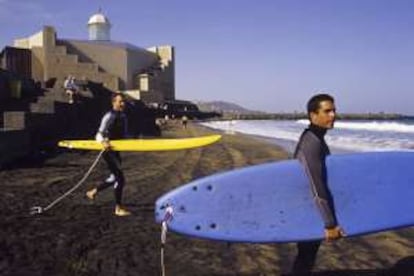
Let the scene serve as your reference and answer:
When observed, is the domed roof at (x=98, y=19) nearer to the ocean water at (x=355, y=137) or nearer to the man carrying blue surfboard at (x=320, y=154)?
the ocean water at (x=355, y=137)

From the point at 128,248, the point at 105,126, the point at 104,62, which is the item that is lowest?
the point at 128,248

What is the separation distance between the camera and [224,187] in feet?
16.7

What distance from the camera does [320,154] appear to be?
456 centimetres

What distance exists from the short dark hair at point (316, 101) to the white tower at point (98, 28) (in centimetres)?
8518

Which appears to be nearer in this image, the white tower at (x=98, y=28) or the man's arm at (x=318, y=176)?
the man's arm at (x=318, y=176)

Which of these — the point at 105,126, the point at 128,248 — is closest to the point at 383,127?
the point at 105,126

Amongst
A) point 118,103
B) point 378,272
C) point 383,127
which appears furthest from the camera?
point 383,127

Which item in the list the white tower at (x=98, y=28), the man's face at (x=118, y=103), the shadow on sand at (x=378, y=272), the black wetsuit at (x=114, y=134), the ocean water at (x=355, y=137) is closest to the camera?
the shadow on sand at (x=378, y=272)

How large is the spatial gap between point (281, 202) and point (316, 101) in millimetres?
876

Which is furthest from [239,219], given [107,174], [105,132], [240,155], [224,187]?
[240,155]

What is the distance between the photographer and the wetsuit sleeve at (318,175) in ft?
14.9

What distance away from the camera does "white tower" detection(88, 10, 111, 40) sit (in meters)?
88.0

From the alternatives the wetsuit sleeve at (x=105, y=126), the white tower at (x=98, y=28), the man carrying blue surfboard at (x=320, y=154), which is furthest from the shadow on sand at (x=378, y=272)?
the white tower at (x=98, y=28)

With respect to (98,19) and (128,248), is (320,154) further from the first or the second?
(98,19)
